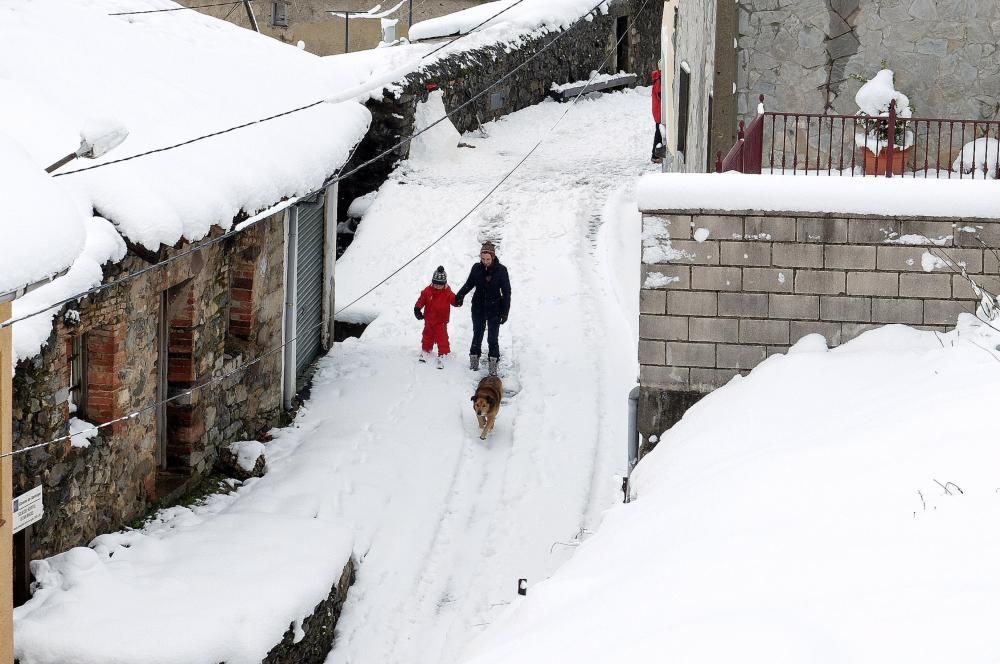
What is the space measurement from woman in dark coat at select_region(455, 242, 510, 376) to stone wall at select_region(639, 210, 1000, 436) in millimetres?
5022

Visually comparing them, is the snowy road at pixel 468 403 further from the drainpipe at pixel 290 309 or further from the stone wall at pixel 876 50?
the stone wall at pixel 876 50

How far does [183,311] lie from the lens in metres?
11.4

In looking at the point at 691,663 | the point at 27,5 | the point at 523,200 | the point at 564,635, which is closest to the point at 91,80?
the point at 27,5

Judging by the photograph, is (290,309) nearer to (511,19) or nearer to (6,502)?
(6,502)

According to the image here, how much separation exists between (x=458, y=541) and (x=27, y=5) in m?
5.79

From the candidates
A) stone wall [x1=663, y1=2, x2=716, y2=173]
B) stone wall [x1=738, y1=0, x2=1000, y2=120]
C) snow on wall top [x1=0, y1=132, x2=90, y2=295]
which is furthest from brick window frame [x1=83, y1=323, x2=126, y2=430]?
stone wall [x1=738, y1=0, x2=1000, y2=120]

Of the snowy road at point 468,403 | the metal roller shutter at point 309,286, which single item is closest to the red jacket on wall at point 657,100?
the snowy road at point 468,403

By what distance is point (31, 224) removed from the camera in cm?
670

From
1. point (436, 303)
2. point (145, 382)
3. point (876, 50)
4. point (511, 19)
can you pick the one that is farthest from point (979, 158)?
point (511, 19)

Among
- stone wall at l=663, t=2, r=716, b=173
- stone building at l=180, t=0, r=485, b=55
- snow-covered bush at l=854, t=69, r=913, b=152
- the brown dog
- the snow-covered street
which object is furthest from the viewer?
stone building at l=180, t=0, r=485, b=55

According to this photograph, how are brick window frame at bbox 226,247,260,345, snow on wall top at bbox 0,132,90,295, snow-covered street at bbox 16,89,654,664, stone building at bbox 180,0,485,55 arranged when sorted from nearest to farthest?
snow on wall top at bbox 0,132,90,295 < snow-covered street at bbox 16,89,654,664 < brick window frame at bbox 226,247,260,345 < stone building at bbox 180,0,485,55

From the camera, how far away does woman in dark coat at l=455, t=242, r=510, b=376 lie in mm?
14695

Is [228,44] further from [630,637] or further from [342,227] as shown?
[630,637]

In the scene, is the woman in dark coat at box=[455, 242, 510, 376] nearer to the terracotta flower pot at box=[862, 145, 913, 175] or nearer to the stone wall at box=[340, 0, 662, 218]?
the terracotta flower pot at box=[862, 145, 913, 175]
